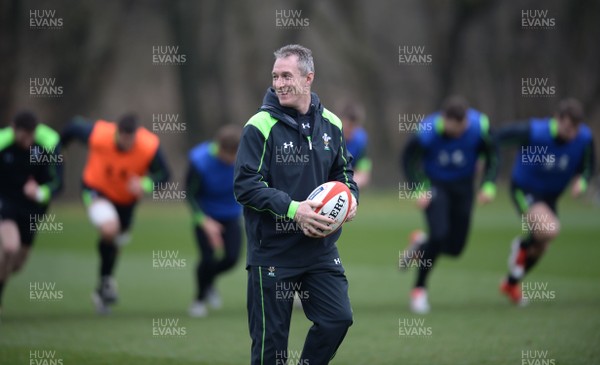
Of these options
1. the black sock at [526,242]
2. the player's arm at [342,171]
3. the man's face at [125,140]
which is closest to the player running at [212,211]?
the man's face at [125,140]

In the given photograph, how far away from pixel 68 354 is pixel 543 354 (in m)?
4.31

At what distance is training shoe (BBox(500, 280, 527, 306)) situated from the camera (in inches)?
478

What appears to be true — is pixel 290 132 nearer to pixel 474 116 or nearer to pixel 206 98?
pixel 474 116

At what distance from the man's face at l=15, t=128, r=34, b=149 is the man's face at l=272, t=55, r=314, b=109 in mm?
5358

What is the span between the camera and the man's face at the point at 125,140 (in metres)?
12.1

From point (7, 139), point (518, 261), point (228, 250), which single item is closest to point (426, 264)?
point (518, 261)

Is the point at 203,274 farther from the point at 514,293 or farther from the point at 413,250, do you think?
the point at 514,293

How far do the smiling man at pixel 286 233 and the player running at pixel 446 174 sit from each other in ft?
18.1

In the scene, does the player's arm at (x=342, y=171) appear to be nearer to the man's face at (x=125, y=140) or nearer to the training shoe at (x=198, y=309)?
the training shoe at (x=198, y=309)

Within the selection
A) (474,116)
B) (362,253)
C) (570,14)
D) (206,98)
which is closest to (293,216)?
(474,116)

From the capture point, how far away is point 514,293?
40.2 ft

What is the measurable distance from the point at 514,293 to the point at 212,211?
3.93 metres

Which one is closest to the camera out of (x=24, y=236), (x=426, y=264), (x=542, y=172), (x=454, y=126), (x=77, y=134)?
(x=24, y=236)

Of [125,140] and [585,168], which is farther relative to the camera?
[585,168]
